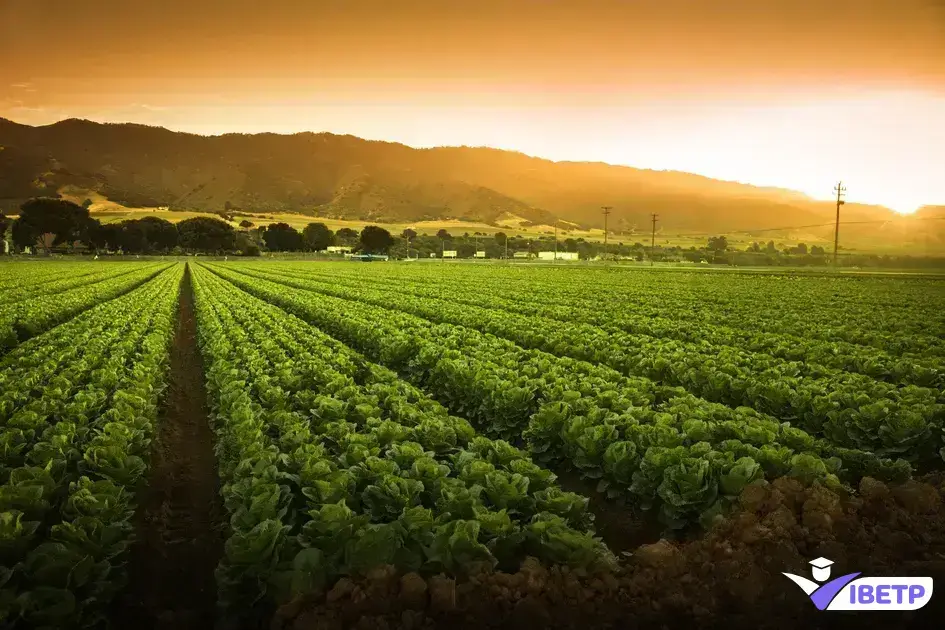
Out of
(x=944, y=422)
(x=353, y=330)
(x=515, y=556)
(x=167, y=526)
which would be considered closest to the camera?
(x=515, y=556)

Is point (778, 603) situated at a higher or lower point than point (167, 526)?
higher

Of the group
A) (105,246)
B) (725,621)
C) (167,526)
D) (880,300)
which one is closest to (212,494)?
(167,526)

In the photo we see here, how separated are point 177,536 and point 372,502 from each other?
3035mm

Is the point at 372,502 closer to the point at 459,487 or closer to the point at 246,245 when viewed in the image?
the point at 459,487

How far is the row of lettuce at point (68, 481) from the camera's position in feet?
15.1

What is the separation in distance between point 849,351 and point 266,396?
537 inches

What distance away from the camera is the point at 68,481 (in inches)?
262

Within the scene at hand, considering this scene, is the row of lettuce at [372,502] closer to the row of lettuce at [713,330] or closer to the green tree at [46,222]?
the row of lettuce at [713,330]

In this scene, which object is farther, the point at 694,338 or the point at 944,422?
the point at 694,338

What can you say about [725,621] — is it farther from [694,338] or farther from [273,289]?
[273,289]

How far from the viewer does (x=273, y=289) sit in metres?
38.3

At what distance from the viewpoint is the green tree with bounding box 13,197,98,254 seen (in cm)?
12150

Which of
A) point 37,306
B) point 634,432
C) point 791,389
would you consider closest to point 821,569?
point 634,432

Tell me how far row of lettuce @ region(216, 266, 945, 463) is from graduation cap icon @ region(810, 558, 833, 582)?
5034mm
